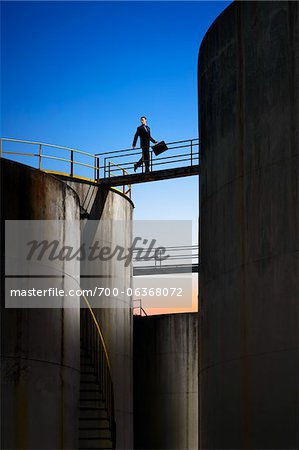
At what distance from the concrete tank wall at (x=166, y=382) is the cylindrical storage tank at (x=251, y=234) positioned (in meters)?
11.8

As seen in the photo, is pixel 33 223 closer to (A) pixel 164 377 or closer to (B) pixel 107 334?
(B) pixel 107 334

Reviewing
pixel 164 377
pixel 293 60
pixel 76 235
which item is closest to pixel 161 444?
pixel 164 377

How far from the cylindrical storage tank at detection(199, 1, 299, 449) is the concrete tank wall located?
1182 centimetres

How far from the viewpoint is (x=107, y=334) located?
2536 cm

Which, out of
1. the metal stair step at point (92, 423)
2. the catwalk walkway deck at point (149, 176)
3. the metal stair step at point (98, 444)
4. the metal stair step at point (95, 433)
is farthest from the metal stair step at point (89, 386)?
the catwalk walkway deck at point (149, 176)

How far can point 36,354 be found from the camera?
16984mm

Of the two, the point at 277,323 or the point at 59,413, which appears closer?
the point at 277,323

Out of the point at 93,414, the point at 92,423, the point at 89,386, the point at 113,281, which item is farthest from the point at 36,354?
the point at 113,281

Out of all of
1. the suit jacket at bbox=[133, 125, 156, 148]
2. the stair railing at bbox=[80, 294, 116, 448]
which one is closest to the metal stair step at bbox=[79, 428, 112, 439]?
the stair railing at bbox=[80, 294, 116, 448]

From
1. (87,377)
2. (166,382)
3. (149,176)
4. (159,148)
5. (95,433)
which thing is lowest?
(95,433)

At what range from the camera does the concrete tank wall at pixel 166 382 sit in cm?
2919

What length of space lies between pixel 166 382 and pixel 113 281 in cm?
531

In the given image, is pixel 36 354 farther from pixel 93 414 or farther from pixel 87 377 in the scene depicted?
pixel 93 414

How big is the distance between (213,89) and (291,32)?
8.61 feet
